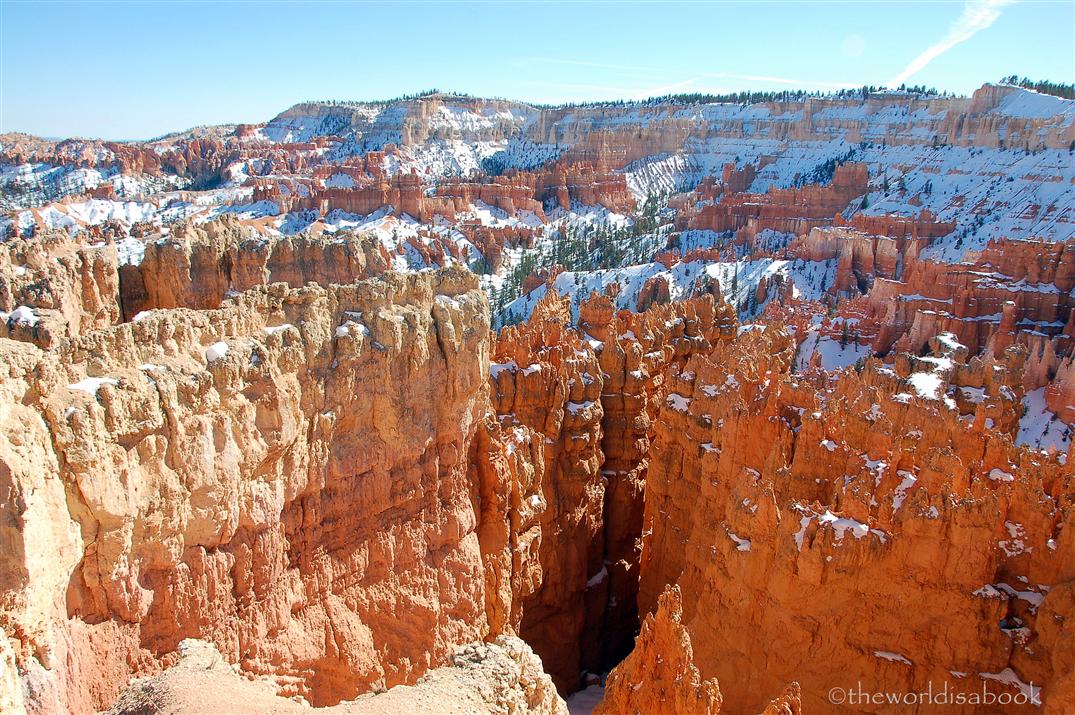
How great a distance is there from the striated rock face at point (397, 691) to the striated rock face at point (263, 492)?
1.43 feet

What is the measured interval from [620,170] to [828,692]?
10101cm

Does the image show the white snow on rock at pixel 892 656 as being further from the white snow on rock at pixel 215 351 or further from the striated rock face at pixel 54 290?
the striated rock face at pixel 54 290

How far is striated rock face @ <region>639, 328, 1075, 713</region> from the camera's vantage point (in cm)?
988

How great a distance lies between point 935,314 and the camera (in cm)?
2980

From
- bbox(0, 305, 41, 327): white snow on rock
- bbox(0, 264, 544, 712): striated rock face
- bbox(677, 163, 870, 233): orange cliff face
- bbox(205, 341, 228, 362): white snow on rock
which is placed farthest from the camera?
bbox(677, 163, 870, 233): orange cliff face

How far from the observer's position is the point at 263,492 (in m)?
7.80

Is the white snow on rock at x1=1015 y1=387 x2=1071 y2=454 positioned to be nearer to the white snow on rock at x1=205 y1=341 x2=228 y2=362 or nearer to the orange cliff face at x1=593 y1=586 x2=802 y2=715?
the orange cliff face at x1=593 y1=586 x2=802 y2=715

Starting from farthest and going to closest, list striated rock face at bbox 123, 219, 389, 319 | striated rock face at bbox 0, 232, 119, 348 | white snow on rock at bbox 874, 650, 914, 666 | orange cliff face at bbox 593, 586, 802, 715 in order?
striated rock face at bbox 123, 219, 389, 319
white snow on rock at bbox 874, 650, 914, 666
striated rock face at bbox 0, 232, 119, 348
orange cliff face at bbox 593, 586, 802, 715

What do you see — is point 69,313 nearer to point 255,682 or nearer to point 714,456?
point 255,682

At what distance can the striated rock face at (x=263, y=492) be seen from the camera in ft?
19.2

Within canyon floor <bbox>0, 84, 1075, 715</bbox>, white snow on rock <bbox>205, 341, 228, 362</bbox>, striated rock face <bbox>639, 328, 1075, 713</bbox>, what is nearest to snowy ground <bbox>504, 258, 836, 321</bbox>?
canyon floor <bbox>0, 84, 1075, 715</bbox>

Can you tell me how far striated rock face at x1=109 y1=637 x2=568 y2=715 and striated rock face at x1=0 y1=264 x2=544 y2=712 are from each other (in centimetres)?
44

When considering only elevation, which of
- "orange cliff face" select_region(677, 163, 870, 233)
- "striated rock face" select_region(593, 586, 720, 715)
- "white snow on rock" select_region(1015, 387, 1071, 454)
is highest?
"orange cliff face" select_region(677, 163, 870, 233)

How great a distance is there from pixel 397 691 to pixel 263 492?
2.58 m
